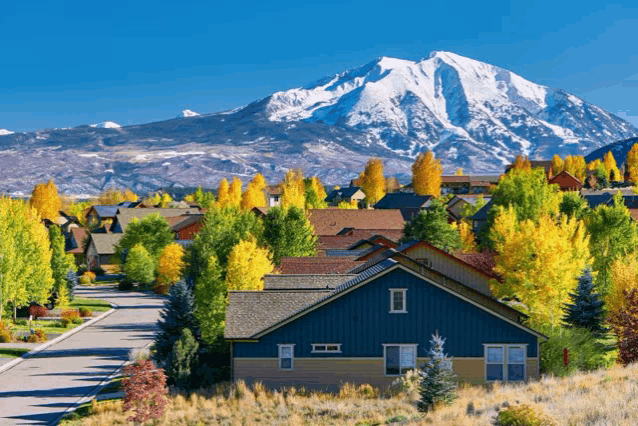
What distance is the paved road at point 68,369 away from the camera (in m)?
36.2

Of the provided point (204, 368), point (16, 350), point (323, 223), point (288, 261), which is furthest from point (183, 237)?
point (204, 368)

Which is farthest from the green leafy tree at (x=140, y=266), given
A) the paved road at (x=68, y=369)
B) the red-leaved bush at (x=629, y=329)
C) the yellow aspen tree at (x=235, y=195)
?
the red-leaved bush at (x=629, y=329)

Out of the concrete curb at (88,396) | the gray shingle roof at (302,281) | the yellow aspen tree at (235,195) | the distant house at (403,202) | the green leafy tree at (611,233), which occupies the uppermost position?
the yellow aspen tree at (235,195)

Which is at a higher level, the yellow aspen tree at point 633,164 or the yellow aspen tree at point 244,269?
the yellow aspen tree at point 633,164

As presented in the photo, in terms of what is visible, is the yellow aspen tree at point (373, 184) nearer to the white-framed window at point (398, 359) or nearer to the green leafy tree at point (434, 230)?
the green leafy tree at point (434, 230)

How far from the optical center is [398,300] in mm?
38000

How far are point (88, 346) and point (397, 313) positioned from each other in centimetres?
2536

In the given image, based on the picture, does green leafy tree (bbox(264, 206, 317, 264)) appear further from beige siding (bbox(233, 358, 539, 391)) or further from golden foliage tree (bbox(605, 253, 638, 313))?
beige siding (bbox(233, 358, 539, 391))

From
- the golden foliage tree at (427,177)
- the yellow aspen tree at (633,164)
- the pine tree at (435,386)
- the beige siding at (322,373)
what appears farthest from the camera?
the yellow aspen tree at (633,164)

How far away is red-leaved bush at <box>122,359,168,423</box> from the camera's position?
33156mm

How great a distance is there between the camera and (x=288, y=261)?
61500 millimetres

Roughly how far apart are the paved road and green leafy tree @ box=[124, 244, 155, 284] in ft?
75.5

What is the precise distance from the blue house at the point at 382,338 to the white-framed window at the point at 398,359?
5 centimetres

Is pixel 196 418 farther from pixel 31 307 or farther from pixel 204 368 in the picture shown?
pixel 31 307
